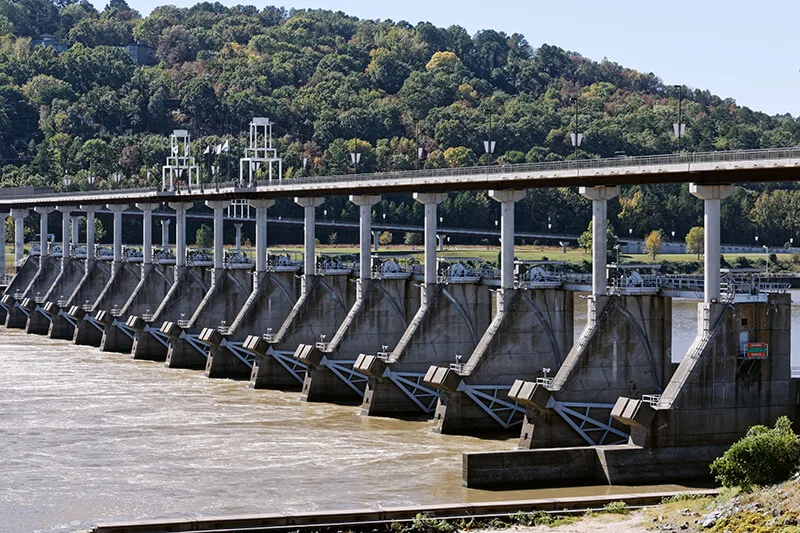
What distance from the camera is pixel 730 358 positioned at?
54.3 meters

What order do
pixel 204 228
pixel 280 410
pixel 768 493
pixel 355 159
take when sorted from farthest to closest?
pixel 204 228, pixel 355 159, pixel 280 410, pixel 768 493

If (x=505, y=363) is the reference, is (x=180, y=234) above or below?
above

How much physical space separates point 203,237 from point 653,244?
164ft

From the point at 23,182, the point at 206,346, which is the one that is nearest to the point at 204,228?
the point at 23,182

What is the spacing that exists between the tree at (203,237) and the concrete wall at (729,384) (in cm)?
11839

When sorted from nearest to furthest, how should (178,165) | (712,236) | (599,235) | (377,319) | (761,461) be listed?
1. (761,461)
2. (712,236)
3. (599,235)
4. (377,319)
5. (178,165)

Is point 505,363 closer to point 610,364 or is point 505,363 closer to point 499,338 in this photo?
point 499,338

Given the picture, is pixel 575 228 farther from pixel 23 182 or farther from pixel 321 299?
pixel 321 299

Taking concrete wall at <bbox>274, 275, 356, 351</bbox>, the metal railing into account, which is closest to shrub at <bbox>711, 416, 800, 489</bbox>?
the metal railing

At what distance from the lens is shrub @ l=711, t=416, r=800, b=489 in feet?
151

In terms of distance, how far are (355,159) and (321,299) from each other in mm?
10116

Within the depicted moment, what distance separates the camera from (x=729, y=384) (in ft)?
178

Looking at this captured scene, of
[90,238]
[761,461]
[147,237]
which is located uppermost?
[90,238]

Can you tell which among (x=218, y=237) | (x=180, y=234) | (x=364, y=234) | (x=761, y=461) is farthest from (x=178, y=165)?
(x=761, y=461)
